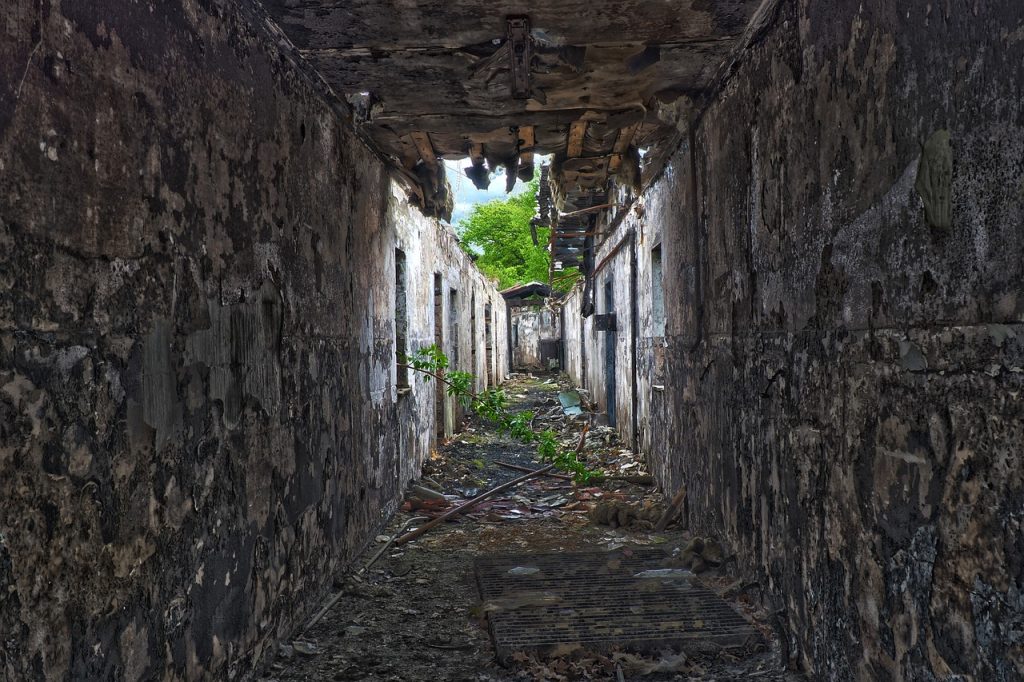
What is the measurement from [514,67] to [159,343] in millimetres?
2420

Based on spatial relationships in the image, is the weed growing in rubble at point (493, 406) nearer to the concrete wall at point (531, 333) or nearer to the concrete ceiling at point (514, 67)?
the concrete ceiling at point (514, 67)

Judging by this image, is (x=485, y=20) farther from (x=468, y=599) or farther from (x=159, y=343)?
(x=468, y=599)

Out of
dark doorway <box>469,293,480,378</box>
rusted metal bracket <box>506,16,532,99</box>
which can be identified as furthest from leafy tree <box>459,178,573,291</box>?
rusted metal bracket <box>506,16,532,99</box>

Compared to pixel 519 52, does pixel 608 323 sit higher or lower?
lower

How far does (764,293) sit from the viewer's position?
3.37 m

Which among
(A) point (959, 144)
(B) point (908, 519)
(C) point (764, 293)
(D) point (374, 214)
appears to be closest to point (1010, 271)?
(A) point (959, 144)

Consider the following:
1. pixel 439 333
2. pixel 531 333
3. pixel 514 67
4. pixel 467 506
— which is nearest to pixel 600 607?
pixel 467 506

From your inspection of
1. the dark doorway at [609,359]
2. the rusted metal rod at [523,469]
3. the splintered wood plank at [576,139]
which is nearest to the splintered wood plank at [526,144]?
the splintered wood plank at [576,139]

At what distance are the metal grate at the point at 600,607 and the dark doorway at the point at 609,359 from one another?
19.7 feet

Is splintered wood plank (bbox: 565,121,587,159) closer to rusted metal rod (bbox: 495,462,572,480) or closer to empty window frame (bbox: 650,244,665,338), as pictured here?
empty window frame (bbox: 650,244,665,338)

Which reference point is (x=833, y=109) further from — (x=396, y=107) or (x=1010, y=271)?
(x=396, y=107)

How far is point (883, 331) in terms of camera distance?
2199 millimetres

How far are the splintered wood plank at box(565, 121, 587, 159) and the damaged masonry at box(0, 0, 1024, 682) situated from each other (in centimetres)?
9

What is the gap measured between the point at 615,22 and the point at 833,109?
127 cm
